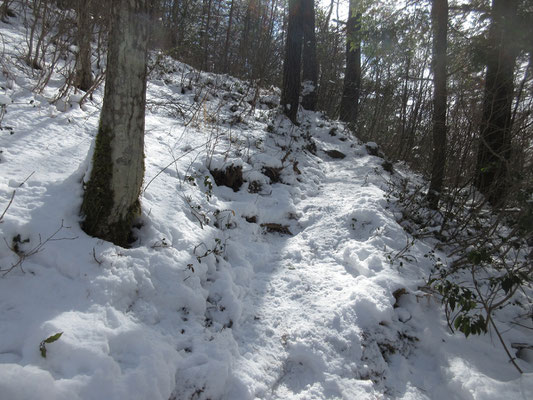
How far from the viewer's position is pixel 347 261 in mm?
3166

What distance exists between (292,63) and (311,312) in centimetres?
610

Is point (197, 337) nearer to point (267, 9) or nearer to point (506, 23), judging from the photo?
point (506, 23)

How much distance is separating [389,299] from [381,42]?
4.81 meters

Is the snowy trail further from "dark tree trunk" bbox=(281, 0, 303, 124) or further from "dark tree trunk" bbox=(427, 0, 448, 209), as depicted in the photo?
"dark tree trunk" bbox=(281, 0, 303, 124)

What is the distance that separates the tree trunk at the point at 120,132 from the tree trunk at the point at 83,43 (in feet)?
8.15

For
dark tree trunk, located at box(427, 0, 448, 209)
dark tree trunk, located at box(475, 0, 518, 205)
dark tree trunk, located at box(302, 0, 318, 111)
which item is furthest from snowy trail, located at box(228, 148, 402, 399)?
dark tree trunk, located at box(302, 0, 318, 111)

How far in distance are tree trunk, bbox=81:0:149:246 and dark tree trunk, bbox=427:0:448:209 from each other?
4087 millimetres

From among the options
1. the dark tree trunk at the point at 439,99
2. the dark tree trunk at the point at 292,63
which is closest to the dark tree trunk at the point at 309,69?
the dark tree trunk at the point at 292,63

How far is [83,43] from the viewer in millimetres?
3748

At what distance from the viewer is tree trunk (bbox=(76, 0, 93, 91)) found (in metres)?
3.75

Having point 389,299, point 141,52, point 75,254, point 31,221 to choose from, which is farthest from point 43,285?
point 389,299

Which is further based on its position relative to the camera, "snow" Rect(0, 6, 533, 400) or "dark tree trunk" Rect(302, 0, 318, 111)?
"dark tree trunk" Rect(302, 0, 318, 111)

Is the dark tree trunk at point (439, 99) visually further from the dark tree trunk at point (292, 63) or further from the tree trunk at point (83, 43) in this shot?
the tree trunk at point (83, 43)

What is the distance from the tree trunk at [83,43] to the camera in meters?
3.75
